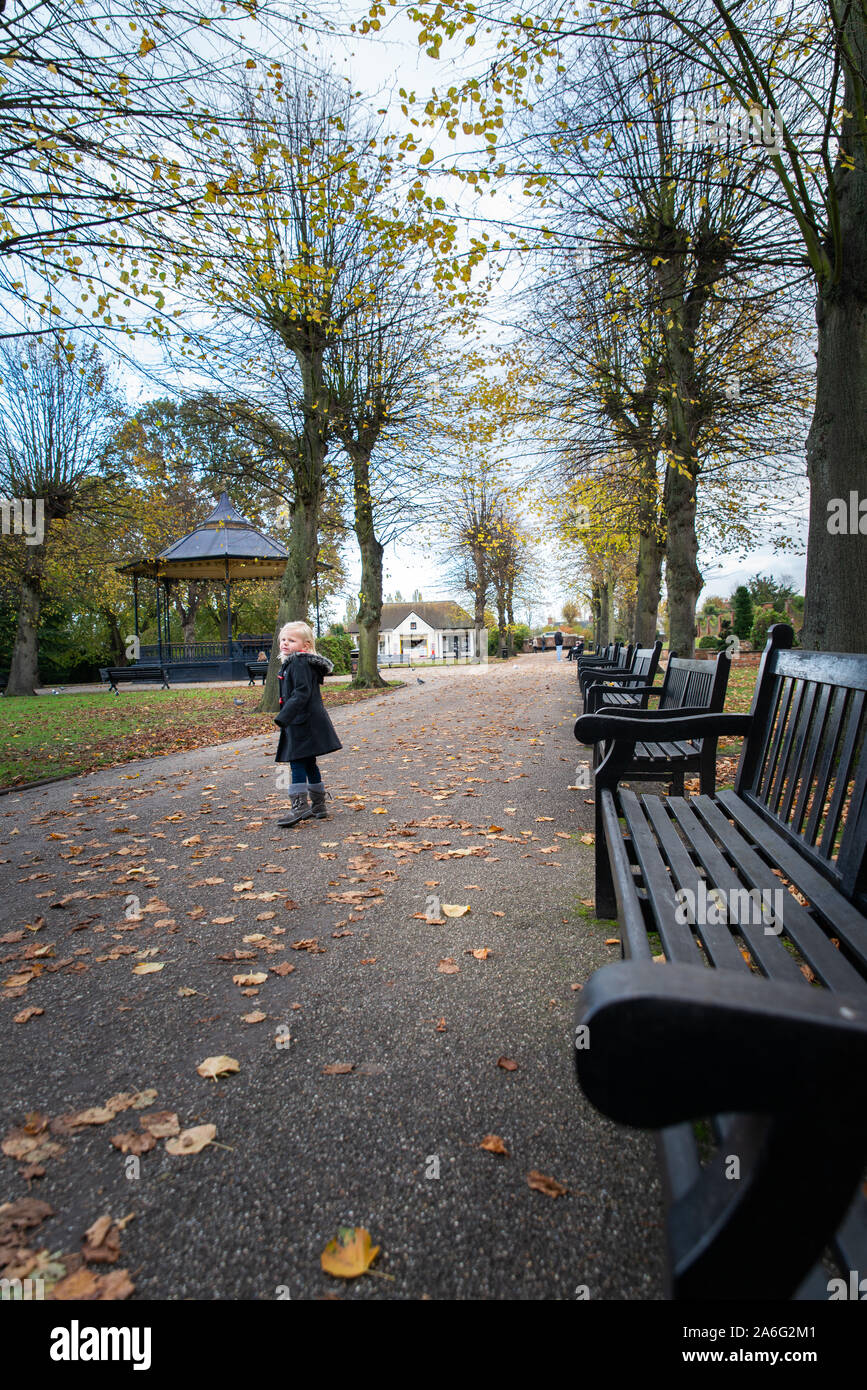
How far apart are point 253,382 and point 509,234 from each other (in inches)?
292

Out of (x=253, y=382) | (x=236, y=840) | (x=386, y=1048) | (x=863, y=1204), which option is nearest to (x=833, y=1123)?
(x=863, y=1204)

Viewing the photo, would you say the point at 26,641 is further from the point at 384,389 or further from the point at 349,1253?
the point at 349,1253

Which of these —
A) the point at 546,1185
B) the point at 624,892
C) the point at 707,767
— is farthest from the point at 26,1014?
the point at 707,767

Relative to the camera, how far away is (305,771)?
5.08 meters

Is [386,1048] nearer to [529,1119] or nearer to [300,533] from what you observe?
[529,1119]

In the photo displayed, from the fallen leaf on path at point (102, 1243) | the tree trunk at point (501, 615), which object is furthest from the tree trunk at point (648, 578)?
the tree trunk at point (501, 615)

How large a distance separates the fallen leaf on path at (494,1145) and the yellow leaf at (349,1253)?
1.20ft

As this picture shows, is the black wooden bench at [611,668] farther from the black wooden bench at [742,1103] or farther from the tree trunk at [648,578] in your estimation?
the black wooden bench at [742,1103]

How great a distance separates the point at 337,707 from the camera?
13484 mm

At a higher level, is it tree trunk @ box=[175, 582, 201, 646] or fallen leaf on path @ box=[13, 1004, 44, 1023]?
tree trunk @ box=[175, 582, 201, 646]

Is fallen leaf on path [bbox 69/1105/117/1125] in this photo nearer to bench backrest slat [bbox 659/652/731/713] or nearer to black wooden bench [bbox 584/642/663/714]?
bench backrest slat [bbox 659/652/731/713]

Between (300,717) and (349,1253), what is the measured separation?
356 cm

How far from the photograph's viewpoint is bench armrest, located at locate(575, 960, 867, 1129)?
647 mm

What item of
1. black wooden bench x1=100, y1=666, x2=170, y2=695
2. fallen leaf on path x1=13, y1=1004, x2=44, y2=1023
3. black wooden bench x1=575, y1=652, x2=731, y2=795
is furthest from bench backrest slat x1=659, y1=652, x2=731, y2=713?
black wooden bench x1=100, y1=666, x2=170, y2=695
